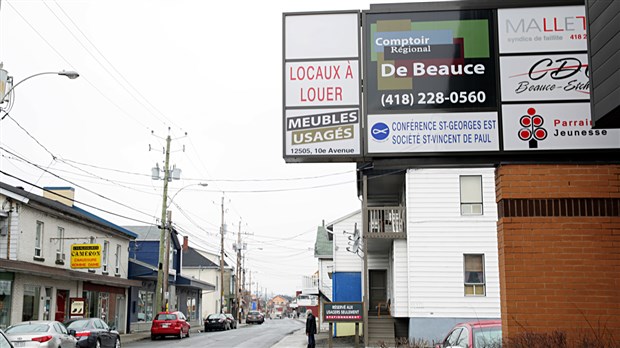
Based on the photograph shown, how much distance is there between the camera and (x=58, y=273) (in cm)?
3127

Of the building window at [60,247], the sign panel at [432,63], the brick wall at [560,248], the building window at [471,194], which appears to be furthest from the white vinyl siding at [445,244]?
the brick wall at [560,248]

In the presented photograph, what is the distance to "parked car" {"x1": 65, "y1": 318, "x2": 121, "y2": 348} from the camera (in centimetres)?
2412

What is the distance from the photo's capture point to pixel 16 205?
1156 inches

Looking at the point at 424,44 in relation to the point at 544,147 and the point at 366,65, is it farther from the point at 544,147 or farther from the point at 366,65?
the point at 544,147

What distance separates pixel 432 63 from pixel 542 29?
169 cm

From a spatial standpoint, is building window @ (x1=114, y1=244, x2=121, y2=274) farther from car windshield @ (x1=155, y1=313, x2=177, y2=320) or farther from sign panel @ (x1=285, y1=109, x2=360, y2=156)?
sign panel @ (x1=285, y1=109, x2=360, y2=156)

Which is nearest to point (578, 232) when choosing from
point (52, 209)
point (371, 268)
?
point (371, 268)

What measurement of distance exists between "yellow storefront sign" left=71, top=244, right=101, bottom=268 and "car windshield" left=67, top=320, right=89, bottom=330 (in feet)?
25.2

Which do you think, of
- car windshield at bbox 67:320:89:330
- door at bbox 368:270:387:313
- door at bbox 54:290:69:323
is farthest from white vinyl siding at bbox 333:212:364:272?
car windshield at bbox 67:320:89:330

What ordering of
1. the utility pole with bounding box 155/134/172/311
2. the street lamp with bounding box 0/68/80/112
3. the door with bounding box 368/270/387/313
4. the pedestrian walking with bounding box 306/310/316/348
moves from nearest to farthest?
the street lamp with bounding box 0/68/80/112 < the pedestrian walking with bounding box 306/310/316/348 < the door with bounding box 368/270/387/313 < the utility pole with bounding box 155/134/172/311

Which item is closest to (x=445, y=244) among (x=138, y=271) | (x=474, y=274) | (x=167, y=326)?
→ (x=474, y=274)

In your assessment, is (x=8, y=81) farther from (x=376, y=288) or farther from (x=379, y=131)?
(x=376, y=288)

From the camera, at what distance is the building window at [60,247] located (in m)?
33.8

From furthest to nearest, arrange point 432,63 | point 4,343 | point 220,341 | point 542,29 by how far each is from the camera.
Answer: point 220,341 → point 4,343 → point 432,63 → point 542,29
